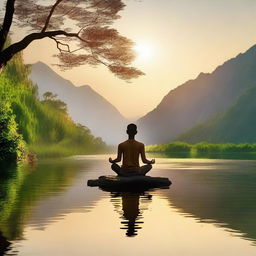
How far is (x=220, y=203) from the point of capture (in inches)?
634

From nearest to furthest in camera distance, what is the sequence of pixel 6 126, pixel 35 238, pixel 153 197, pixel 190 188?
pixel 35 238, pixel 153 197, pixel 190 188, pixel 6 126

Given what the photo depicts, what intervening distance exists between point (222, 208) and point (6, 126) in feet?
71.5

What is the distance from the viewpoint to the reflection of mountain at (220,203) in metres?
12.0

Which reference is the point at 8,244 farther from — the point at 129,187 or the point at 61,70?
the point at 61,70

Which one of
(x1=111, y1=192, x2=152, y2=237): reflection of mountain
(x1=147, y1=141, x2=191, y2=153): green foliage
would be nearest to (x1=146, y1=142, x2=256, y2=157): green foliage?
(x1=147, y1=141, x2=191, y2=153): green foliage

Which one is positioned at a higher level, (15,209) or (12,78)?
(12,78)

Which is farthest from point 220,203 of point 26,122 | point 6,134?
point 26,122

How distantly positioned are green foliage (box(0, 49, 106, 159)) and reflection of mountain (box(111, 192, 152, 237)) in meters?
16.3

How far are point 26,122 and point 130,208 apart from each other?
3083 cm

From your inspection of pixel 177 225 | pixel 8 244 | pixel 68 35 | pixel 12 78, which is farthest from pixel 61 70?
pixel 12 78

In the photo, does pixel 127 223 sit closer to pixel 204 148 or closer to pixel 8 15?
pixel 8 15

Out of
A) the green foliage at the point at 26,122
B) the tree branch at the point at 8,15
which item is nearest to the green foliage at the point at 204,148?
the green foliage at the point at 26,122

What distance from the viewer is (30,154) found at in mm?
47906

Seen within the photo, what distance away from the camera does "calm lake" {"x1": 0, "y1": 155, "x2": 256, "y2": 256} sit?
905cm
